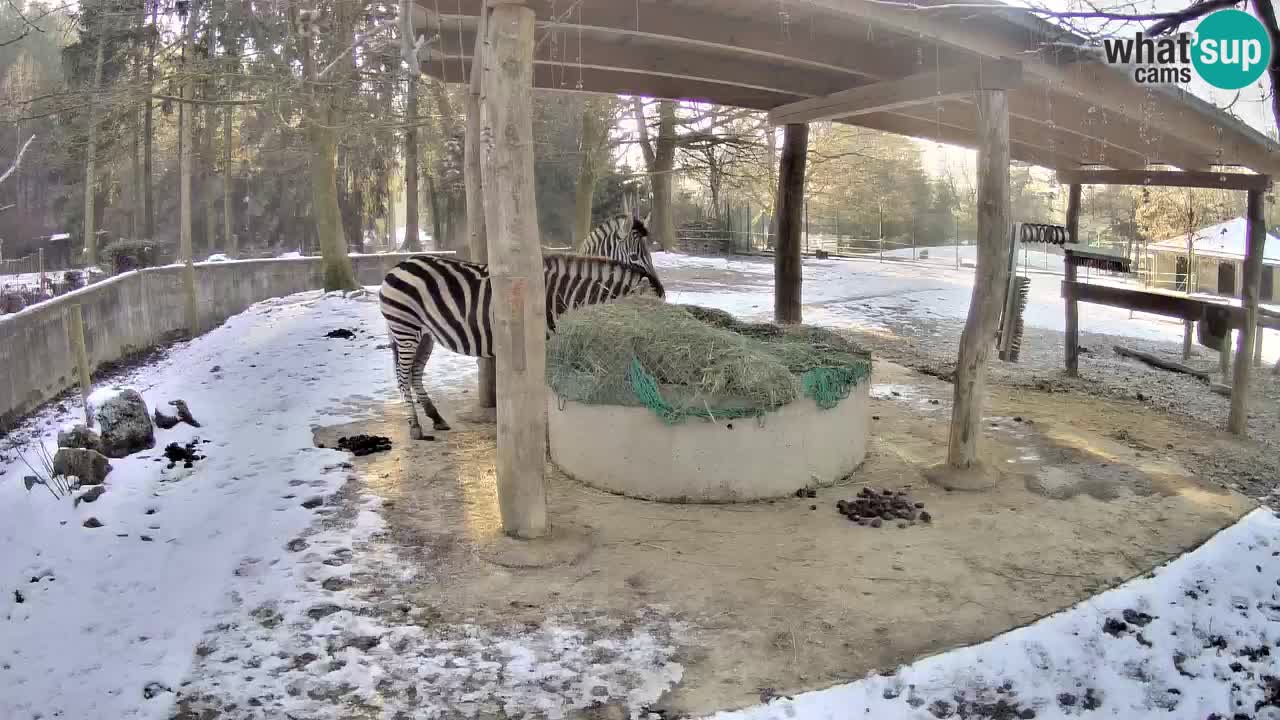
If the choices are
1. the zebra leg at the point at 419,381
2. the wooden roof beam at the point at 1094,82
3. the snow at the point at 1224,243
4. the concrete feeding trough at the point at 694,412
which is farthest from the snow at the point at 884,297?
the concrete feeding trough at the point at 694,412

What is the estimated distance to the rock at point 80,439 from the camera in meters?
6.58

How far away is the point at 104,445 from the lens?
6785 millimetres

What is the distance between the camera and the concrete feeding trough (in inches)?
228

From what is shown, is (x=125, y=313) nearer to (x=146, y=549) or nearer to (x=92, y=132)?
(x=92, y=132)

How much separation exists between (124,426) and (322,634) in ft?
13.5

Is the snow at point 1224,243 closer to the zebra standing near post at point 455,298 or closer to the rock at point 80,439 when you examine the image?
the zebra standing near post at point 455,298

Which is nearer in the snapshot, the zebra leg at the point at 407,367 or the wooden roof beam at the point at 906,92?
the wooden roof beam at the point at 906,92

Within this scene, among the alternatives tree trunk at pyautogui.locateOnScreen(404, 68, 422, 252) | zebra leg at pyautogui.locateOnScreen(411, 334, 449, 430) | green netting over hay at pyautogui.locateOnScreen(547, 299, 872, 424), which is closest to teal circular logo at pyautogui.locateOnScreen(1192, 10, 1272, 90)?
green netting over hay at pyautogui.locateOnScreen(547, 299, 872, 424)

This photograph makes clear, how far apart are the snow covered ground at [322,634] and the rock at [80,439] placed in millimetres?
292

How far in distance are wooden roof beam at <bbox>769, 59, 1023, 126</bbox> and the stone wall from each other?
8313mm

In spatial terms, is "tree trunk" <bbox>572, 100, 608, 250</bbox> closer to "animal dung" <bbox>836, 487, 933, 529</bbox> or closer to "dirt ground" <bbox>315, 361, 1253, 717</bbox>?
"dirt ground" <bbox>315, 361, 1253, 717</bbox>

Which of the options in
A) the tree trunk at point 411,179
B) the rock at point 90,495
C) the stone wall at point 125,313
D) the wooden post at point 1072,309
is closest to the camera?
the rock at point 90,495

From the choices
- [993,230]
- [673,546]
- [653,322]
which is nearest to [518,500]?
[673,546]

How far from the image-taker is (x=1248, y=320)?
8.23 m
